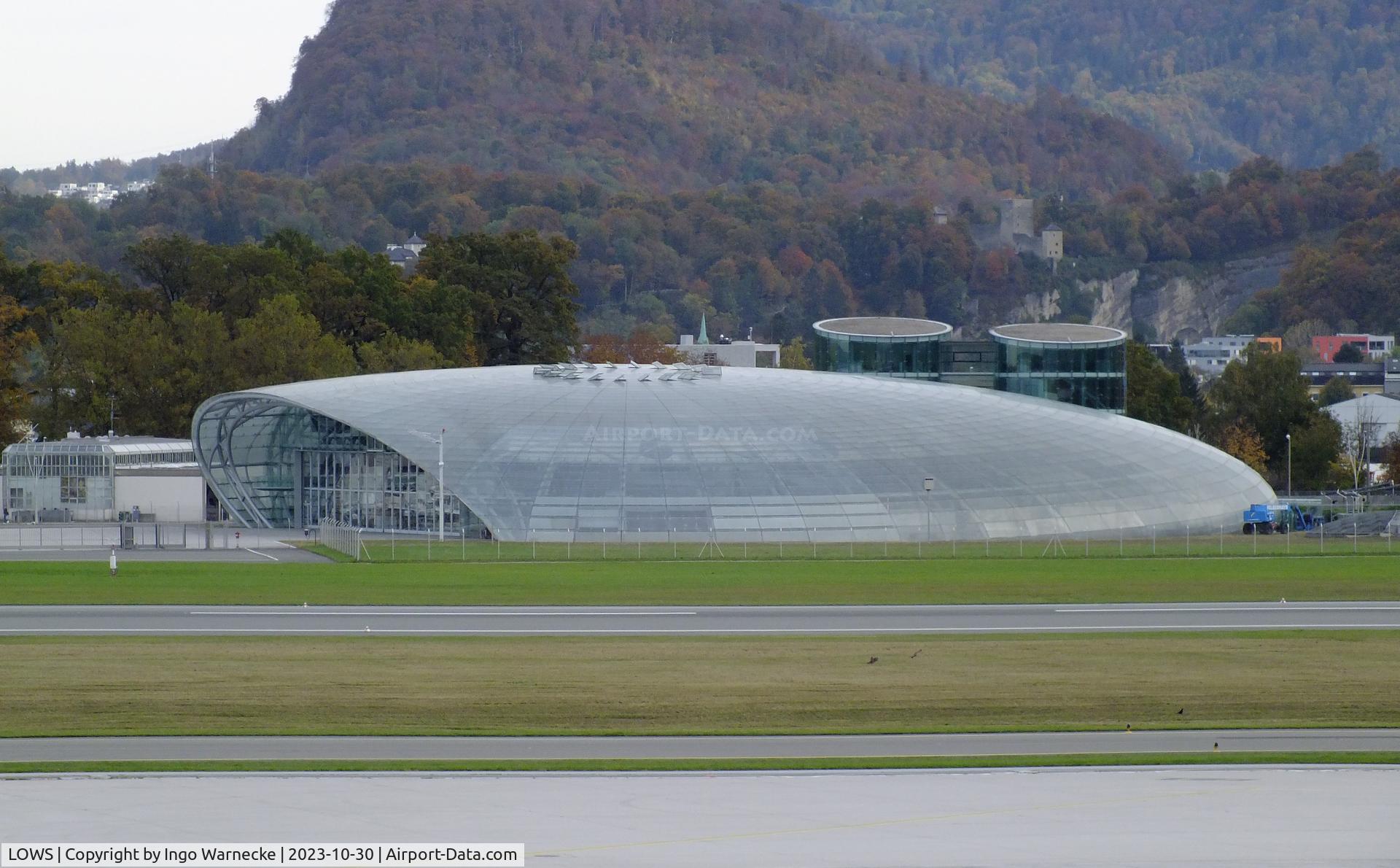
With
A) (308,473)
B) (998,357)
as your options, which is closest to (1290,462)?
(998,357)

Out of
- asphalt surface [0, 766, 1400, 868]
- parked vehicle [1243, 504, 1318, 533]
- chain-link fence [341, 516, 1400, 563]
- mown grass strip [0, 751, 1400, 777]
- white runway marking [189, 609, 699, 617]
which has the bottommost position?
parked vehicle [1243, 504, 1318, 533]

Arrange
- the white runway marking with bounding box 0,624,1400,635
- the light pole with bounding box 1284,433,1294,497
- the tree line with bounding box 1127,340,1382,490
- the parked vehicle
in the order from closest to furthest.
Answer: the white runway marking with bounding box 0,624,1400,635
the parked vehicle
the light pole with bounding box 1284,433,1294,497
the tree line with bounding box 1127,340,1382,490

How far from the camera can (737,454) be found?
232 feet

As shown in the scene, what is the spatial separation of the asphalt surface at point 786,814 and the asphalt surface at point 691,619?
16113mm

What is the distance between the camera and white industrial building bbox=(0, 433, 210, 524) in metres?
80.0

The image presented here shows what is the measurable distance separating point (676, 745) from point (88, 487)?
184 feet

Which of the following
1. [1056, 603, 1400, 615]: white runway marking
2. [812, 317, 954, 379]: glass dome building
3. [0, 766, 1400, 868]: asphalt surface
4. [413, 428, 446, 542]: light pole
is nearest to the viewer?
[0, 766, 1400, 868]: asphalt surface

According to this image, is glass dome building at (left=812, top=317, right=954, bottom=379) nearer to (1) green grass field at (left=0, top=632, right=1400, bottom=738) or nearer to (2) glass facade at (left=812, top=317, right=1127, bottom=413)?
(2) glass facade at (left=812, top=317, right=1127, bottom=413)

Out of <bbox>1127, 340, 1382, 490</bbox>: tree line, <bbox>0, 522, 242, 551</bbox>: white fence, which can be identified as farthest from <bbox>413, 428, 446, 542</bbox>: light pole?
<bbox>1127, 340, 1382, 490</bbox>: tree line

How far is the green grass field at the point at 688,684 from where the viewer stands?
32125 millimetres

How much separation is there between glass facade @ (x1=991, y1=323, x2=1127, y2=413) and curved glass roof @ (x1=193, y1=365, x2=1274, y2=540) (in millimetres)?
6788

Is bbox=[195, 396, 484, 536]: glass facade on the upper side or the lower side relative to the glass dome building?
lower

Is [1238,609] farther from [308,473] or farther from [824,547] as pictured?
[308,473]

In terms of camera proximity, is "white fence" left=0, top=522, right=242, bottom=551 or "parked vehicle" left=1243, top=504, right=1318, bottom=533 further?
"parked vehicle" left=1243, top=504, right=1318, bottom=533
